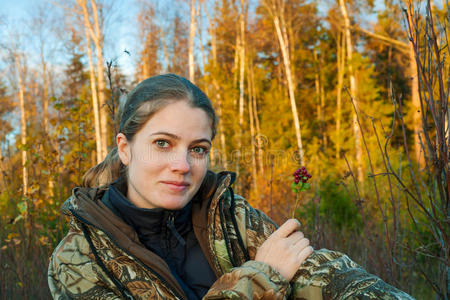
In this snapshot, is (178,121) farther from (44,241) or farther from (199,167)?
(44,241)

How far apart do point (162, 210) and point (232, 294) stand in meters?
0.49

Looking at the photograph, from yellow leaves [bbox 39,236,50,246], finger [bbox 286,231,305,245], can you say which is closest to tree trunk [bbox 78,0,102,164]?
yellow leaves [bbox 39,236,50,246]

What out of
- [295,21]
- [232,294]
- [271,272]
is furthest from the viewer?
[295,21]

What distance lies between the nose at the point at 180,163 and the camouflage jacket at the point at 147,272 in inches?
10.1

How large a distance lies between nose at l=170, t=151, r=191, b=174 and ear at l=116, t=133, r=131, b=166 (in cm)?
27

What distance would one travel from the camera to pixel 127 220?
155 cm

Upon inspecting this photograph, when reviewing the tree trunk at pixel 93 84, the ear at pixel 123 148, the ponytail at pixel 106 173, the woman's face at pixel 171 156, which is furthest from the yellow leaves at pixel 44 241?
the tree trunk at pixel 93 84

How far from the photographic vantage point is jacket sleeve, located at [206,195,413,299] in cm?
124

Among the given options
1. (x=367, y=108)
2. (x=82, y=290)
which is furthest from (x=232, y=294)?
(x=367, y=108)

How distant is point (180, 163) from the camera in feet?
4.86

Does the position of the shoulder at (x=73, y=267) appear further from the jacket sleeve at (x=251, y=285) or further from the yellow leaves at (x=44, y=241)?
the yellow leaves at (x=44, y=241)

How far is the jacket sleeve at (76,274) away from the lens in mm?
1299

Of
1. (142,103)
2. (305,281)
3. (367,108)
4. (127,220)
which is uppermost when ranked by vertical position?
(367,108)

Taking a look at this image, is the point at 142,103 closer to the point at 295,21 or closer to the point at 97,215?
the point at 97,215
